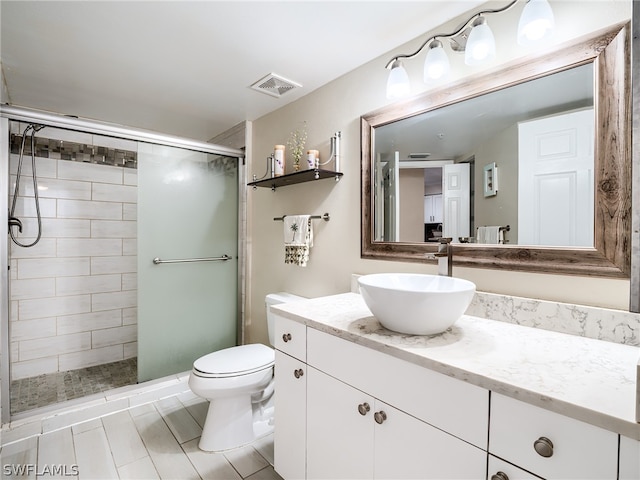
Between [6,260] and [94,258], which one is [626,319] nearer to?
[6,260]

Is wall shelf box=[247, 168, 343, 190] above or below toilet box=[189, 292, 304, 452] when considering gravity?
above

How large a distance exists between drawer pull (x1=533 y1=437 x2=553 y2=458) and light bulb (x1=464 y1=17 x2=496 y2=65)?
1253 millimetres

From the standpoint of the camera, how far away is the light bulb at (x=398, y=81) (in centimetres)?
146

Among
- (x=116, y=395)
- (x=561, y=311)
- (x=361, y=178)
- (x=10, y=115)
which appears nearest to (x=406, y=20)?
(x=361, y=178)

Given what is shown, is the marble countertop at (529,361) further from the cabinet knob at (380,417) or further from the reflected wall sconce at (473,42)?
the reflected wall sconce at (473,42)

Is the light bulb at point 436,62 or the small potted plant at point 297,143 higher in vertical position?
the light bulb at point 436,62

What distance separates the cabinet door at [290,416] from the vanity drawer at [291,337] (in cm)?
3

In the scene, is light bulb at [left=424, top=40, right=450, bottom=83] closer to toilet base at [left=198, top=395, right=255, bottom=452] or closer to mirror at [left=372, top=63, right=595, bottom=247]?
mirror at [left=372, top=63, right=595, bottom=247]

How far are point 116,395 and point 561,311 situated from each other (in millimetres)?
2581

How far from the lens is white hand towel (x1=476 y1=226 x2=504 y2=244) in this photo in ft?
4.07

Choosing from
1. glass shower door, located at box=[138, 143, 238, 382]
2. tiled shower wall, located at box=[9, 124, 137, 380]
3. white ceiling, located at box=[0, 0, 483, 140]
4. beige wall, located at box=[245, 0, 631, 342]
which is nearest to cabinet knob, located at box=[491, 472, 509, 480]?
beige wall, located at box=[245, 0, 631, 342]

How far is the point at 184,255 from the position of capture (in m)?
2.41

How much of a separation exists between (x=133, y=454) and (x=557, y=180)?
7.52 feet

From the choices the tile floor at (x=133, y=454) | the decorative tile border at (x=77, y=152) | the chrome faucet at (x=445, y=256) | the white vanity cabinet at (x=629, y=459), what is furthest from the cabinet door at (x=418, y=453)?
the decorative tile border at (x=77, y=152)
